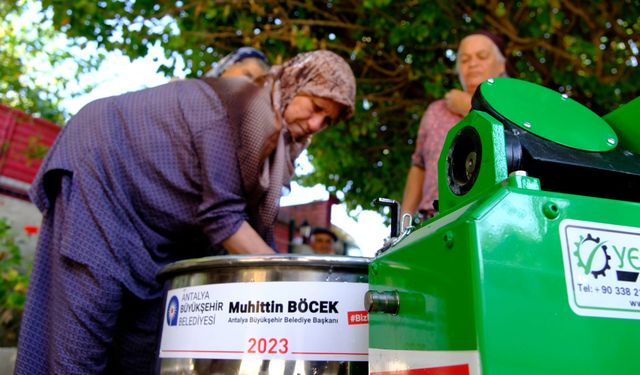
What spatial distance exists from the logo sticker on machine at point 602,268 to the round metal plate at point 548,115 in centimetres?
19

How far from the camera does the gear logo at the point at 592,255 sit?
0.75 meters

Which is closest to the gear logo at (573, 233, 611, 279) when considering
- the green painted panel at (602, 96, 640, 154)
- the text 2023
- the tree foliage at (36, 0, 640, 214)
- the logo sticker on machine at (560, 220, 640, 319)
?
the logo sticker on machine at (560, 220, 640, 319)

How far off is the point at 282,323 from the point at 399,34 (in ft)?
9.82

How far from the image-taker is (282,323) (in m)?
1.09

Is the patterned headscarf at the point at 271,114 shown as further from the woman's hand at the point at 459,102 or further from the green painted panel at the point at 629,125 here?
the green painted panel at the point at 629,125

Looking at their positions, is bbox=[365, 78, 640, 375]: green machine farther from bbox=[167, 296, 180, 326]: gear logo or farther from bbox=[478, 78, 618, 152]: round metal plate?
bbox=[167, 296, 180, 326]: gear logo

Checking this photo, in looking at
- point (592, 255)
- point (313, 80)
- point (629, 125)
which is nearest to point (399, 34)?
point (313, 80)

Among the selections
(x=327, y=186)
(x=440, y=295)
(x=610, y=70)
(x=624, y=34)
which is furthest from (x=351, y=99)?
(x=327, y=186)

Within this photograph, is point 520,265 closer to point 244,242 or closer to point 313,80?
point 244,242

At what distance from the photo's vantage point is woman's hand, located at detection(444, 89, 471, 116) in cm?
215

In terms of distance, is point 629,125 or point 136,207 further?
point 136,207

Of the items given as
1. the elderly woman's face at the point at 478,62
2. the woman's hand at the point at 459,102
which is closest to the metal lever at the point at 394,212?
the woman's hand at the point at 459,102

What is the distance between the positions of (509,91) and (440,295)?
43cm

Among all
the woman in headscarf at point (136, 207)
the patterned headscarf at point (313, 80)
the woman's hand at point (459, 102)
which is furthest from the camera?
the woman's hand at point (459, 102)
